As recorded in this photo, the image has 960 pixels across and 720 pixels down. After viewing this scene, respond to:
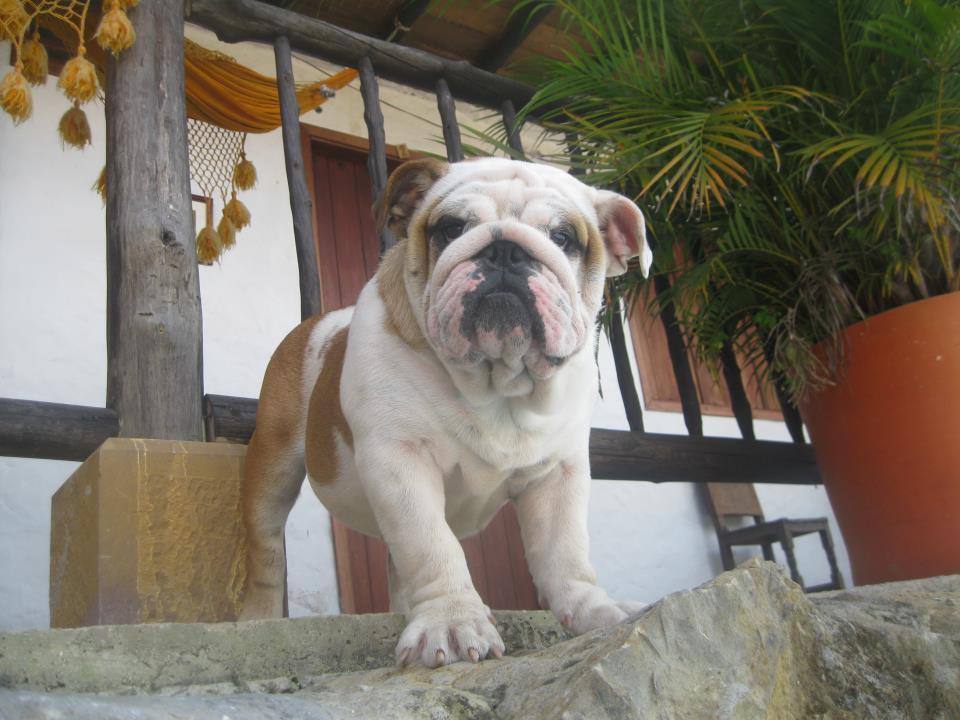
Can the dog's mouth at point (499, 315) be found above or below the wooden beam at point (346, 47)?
below

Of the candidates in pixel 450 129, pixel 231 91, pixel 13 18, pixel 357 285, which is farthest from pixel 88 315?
pixel 450 129

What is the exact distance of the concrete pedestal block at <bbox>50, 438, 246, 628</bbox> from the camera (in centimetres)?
179

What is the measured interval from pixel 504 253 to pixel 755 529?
3752 mm

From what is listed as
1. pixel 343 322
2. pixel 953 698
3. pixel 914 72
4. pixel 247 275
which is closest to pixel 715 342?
pixel 914 72

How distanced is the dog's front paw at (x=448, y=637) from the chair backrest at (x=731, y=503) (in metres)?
4.03

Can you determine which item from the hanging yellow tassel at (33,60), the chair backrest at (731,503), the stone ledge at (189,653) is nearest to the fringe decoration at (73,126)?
the hanging yellow tassel at (33,60)

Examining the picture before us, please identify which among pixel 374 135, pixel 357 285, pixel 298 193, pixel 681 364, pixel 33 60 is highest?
pixel 357 285

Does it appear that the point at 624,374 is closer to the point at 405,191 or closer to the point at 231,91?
the point at 405,191

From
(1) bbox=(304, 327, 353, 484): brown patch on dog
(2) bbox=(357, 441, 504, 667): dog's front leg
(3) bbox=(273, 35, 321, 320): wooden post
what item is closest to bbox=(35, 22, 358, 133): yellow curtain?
(3) bbox=(273, 35, 321, 320): wooden post

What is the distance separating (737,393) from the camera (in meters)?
3.13

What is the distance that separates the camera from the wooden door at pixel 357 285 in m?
4.09

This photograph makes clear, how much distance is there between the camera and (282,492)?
6.63 feet

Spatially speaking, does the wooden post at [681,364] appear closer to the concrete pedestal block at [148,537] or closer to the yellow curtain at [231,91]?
the yellow curtain at [231,91]

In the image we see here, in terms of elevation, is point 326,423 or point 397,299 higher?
point 397,299
